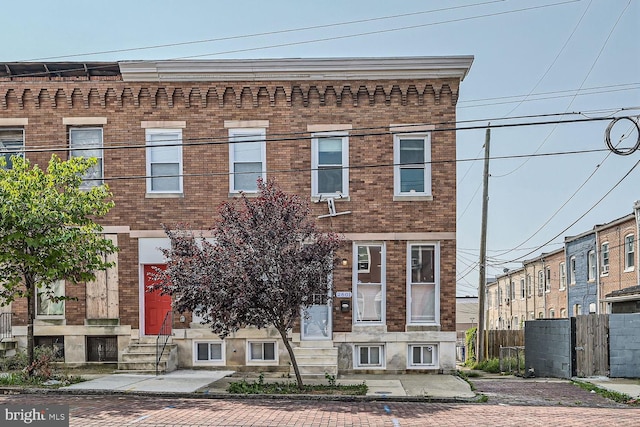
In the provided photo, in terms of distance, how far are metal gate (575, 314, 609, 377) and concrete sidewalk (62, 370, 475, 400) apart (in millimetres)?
3908

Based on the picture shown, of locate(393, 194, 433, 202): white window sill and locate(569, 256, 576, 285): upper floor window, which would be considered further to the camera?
locate(569, 256, 576, 285): upper floor window

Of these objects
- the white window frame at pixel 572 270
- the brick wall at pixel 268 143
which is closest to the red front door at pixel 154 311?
the brick wall at pixel 268 143

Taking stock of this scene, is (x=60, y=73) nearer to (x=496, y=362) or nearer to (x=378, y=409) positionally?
(x=378, y=409)

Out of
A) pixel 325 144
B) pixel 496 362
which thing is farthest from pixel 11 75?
pixel 496 362

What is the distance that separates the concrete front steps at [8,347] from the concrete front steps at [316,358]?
24.6 feet

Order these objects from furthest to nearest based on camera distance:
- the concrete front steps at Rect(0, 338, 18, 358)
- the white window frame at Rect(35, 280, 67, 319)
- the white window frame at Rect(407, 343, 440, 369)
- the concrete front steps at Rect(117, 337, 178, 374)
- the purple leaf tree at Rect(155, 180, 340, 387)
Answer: the white window frame at Rect(35, 280, 67, 319)
the white window frame at Rect(407, 343, 440, 369)
the concrete front steps at Rect(0, 338, 18, 358)
the concrete front steps at Rect(117, 337, 178, 374)
the purple leaf tree at Rect(155, 180, 340, 387)

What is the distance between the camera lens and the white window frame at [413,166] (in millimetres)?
18578

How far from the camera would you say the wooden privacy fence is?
2544 cm

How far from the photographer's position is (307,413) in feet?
41.3

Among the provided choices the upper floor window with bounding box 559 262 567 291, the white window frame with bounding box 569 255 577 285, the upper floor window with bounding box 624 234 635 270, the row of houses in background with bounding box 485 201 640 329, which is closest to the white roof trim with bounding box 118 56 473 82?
the row of houses in background with bounding box 485 201 640 329

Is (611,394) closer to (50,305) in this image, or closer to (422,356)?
(422,356)

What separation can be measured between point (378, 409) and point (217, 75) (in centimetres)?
1011

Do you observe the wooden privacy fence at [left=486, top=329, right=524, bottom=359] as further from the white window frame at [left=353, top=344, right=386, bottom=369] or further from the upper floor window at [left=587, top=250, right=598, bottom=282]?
the upper floor window at [left=587, top=250, right=598, bottom=282]

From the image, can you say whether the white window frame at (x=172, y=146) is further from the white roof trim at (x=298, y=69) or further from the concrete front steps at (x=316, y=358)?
the concrete front steps at (x=316, y=358)
